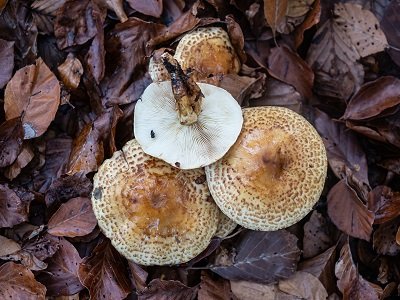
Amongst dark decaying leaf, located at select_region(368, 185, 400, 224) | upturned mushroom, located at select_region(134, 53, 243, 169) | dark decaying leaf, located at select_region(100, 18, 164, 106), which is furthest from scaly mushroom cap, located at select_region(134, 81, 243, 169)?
dark decaying leaf, located at select_region(368, 185, 400, 224)

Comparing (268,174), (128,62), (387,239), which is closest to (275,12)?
(128,62)

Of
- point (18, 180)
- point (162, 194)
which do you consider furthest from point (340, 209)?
point (18, 180)

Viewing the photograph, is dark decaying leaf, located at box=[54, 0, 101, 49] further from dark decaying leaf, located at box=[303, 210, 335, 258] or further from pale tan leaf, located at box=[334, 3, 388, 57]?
dark decaying leaf, located at box=[303, 210, 335, 258]

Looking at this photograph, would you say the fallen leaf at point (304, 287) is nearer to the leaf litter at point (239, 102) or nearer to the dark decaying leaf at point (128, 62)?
the leaf litter at point (239, 102)

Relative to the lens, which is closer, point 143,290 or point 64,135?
point 143,290

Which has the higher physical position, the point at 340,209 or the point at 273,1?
the point at 273,1

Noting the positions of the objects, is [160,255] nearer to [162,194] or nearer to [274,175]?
[162,194]

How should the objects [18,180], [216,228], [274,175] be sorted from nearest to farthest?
1. [274,175]
2. [216,228]
3. [18,180]

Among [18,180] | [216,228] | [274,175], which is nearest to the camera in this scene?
[274,175]
